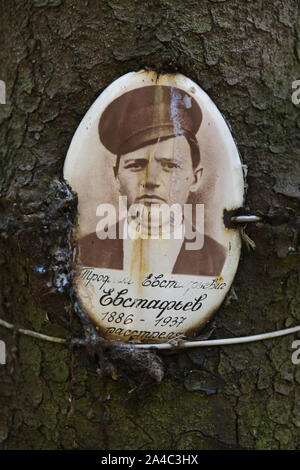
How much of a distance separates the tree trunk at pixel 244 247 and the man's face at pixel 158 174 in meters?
0.13

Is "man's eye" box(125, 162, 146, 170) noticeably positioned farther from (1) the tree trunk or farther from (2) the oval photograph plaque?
(1) the tree trunk

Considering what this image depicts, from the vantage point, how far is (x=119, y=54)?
1.17m

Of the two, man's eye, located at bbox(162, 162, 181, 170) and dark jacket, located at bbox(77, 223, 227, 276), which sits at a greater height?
man's eye, located at bbox(162, 162, 181, 170)

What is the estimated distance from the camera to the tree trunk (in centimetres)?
116

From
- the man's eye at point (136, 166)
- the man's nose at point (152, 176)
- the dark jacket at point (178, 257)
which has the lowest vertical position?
the dark jacket at point (178, 257)

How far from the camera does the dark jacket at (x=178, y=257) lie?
117 cm

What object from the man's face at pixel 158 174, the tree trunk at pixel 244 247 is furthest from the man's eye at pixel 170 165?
the tree trunk at pixel 244 247

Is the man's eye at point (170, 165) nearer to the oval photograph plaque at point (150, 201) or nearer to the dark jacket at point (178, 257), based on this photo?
the oval photograph plaque at point (150, 201)

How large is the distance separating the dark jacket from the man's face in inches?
3.6

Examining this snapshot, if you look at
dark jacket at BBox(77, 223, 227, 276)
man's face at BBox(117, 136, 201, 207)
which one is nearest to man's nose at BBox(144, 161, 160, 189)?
man's face at BBox(117, 136, 201, 207)
